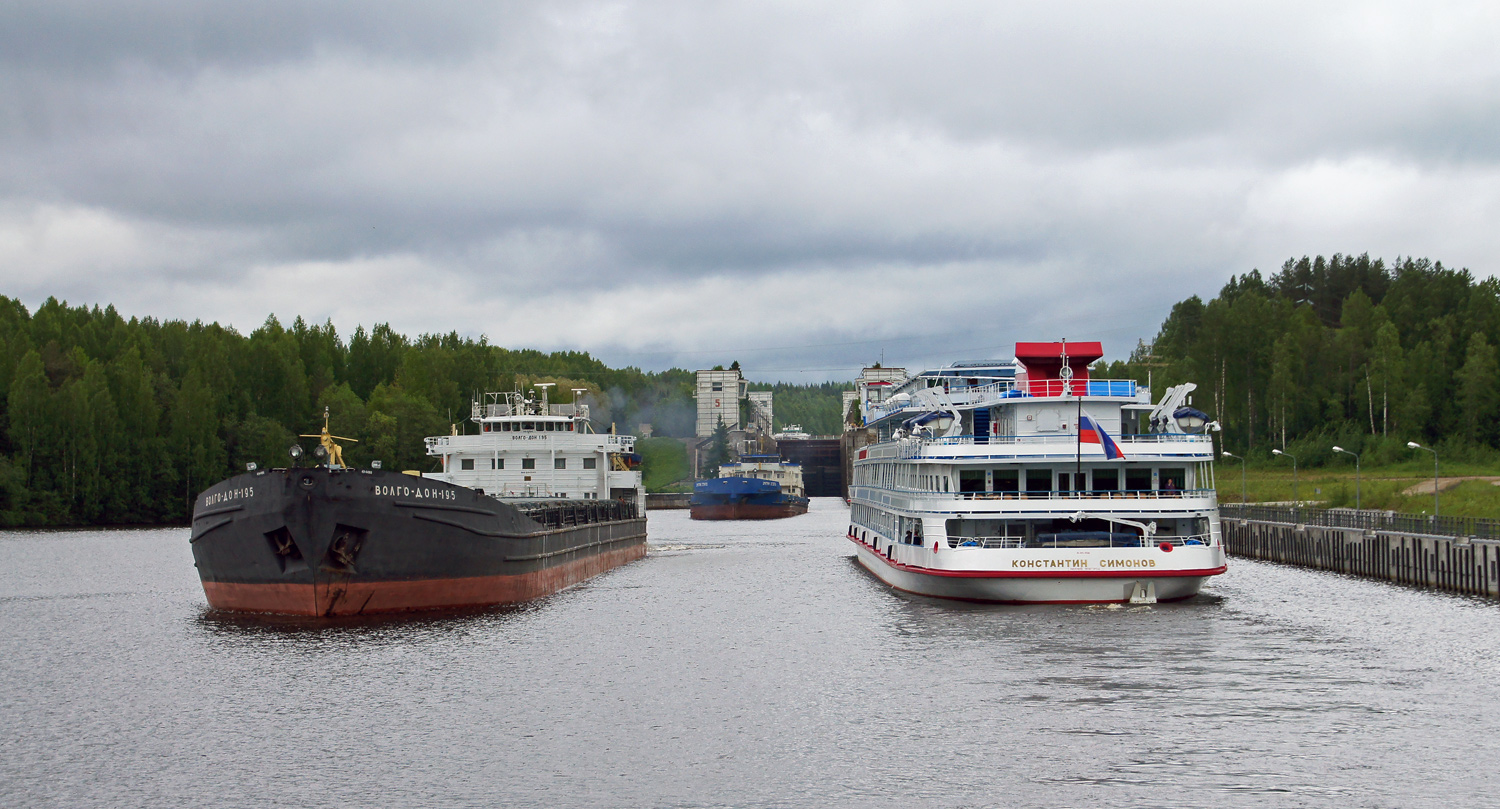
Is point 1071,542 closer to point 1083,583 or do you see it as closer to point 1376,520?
point 1083,583

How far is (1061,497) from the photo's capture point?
126 feet

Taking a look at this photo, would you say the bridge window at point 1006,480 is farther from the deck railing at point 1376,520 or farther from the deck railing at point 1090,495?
the deck railing at point 1376,520

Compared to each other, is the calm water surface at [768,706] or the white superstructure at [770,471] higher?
the white superstructure at [770,471]

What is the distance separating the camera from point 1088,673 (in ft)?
94.0

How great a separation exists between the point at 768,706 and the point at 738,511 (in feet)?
322

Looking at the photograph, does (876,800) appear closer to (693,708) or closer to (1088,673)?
(693,708)

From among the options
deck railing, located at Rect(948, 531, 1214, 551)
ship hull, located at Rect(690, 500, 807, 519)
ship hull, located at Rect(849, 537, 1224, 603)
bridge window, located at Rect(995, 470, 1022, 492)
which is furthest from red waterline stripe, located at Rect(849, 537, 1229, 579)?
ship hull, located at Rect(690, 500, 807, 519)

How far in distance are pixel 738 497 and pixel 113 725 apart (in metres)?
101

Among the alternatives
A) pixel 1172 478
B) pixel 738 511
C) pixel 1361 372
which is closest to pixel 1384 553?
pixel 1172 478

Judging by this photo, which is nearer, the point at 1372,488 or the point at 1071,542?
the point at 1071,542

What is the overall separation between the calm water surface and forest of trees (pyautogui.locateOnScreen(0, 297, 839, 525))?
62.9 meters

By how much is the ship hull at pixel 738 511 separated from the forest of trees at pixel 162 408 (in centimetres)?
2440

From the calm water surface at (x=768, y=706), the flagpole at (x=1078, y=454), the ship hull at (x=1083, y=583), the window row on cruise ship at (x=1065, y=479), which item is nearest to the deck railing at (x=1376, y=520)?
the calm water surface at (x=768, y=706)

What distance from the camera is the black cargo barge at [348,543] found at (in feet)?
118
